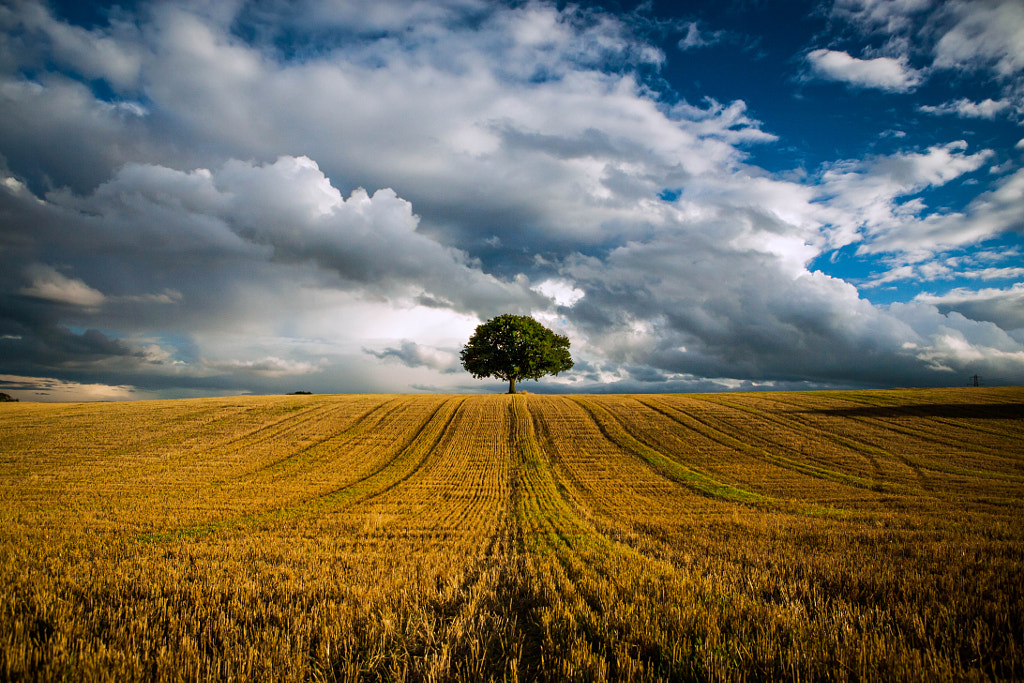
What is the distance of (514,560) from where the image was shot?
10.2 m

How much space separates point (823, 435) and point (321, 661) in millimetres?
36985

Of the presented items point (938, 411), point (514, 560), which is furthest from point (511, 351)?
point (514, 560)

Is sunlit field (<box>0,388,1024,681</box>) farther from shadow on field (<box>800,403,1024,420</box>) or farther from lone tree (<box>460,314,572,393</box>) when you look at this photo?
lone tree (<box>460,314,572,393</box>)

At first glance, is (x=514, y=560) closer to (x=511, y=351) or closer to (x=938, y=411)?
(x=938, y=411)

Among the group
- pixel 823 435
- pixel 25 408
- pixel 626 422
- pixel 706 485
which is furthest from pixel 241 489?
pixel 25 408

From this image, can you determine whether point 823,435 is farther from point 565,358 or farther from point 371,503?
point 565,358

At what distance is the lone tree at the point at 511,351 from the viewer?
66938mm

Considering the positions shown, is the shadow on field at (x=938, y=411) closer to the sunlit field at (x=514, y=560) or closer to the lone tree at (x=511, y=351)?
the sunlit field at (x=514, y=560)

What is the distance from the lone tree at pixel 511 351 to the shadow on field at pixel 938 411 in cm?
3552

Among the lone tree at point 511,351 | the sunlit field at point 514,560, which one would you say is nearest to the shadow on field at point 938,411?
the sunlit field at point 514,560

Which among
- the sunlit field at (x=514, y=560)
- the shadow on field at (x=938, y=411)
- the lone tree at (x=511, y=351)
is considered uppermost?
the lone tree at (x=511, y=351)

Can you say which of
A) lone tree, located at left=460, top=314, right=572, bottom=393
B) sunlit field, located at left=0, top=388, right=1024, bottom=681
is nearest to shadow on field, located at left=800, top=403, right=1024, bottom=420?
sunlit field, located at left=0, top=388, right=1024, bottom=681

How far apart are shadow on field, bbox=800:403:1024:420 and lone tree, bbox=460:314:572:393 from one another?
117 feet

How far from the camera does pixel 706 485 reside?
21688 millimetres
